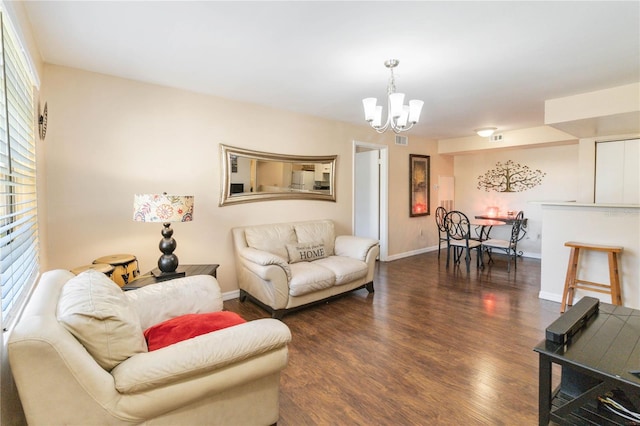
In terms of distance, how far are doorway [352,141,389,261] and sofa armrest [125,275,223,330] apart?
3642mm

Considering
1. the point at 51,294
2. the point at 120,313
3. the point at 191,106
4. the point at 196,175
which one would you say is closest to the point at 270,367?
the point at 120,313

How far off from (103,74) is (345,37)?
226 cm

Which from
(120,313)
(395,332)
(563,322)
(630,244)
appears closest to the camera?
(120,313)

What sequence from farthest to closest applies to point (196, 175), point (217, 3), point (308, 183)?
1. point (308, 183)
2. point (196, 175)
3. point (217, 3)

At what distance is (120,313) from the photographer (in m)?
1.35

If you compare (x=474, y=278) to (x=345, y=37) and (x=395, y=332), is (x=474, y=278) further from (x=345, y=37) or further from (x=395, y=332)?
(x=345, y=37)

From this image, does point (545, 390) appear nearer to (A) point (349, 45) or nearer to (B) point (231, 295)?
(A) point (349, 45)

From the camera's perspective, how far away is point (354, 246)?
155 inches

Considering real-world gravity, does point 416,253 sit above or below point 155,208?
below

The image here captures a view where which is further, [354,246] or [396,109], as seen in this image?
[354,246]

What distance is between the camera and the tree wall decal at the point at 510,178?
6164 millimetres

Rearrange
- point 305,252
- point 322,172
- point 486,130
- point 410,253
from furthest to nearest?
1. point 410,253
2. point 486,130
3. point 322,172
4. point 305,252

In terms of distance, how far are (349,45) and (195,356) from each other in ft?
7.30

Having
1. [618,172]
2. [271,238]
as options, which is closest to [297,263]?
[271,238]
